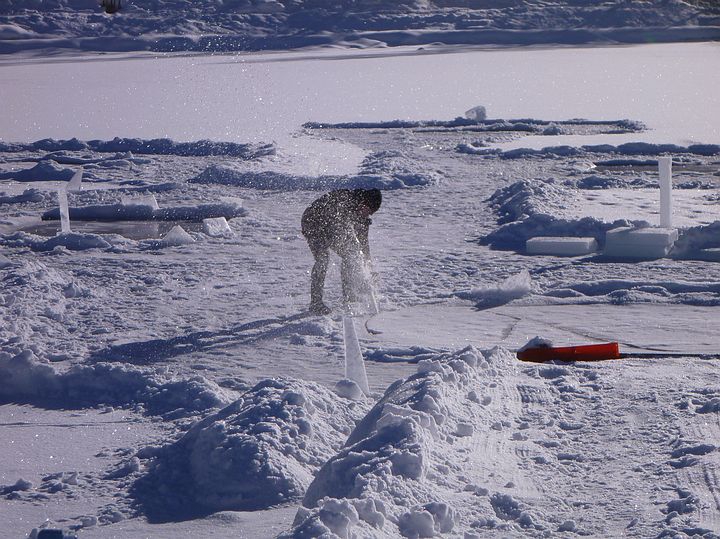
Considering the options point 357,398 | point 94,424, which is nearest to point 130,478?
point 94,424

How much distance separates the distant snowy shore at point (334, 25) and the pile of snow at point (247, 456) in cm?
5834

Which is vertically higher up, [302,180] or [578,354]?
[578,354]

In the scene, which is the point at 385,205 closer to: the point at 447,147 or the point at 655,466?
the point at 447,147

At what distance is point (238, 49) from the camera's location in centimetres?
6225

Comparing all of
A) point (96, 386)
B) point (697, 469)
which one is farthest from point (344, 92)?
point (697, 469)

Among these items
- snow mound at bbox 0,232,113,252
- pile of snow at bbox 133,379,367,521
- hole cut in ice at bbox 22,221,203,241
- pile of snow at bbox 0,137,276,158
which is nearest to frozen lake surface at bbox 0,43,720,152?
pile of snow at bbox 0,137,276,158

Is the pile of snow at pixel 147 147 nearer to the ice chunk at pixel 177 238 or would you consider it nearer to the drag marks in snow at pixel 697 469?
the ice chunk at pixel 177 238

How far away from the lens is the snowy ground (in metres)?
4.08

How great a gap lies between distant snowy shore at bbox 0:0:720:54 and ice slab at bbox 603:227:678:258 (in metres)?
53.9

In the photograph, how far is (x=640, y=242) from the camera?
922cm

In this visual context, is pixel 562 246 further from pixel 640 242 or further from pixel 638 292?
pixel 638 292

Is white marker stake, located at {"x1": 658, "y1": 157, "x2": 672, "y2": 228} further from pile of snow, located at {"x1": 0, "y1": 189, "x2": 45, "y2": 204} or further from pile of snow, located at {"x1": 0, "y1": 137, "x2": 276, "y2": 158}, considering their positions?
pile of snow, located at {"x1": 0, "y1": 137, "x2": 276, "y2": 158}

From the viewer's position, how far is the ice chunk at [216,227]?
35.4 feet

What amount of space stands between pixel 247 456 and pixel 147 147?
649 inches
